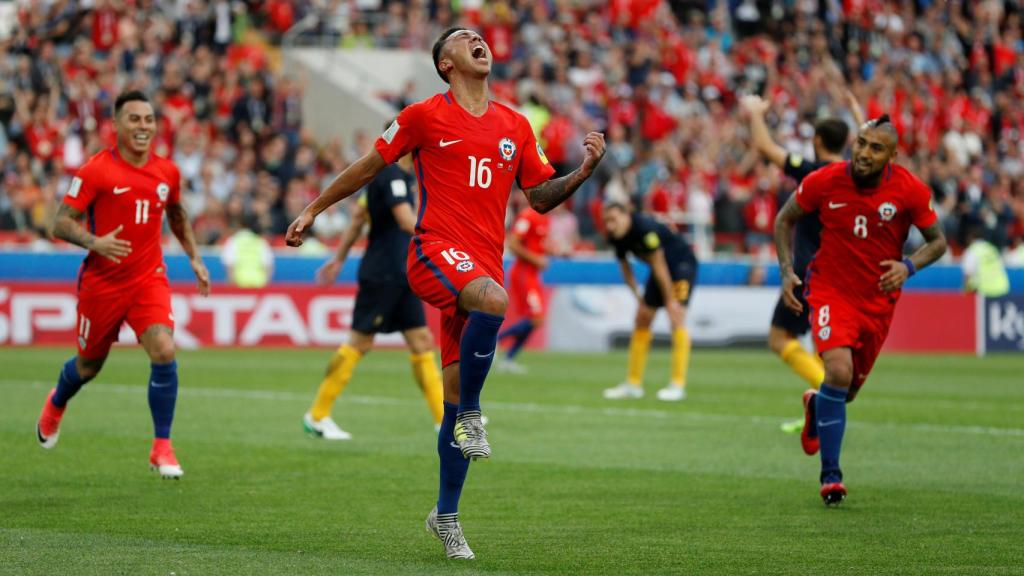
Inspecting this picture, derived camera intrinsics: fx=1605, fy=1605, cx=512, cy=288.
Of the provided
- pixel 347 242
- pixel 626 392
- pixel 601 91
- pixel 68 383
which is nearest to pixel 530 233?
pixel 626 392

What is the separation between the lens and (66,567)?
7230mm

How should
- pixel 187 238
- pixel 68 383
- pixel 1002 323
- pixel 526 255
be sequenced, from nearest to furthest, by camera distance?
pixel 68 383
pixel 187 238
pixel 526 255
pixel 1002 323

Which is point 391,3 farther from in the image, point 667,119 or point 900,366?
point 900,366

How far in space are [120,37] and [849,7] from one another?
18209 millimetres

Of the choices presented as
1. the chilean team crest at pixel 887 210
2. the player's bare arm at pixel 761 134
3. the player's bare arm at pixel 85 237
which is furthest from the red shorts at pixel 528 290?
the chilean team crest at pixel 887 210

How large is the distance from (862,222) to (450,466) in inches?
139

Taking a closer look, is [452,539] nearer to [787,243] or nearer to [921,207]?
[787,243]

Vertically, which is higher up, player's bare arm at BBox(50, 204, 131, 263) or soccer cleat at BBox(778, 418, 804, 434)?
player's bare arm at BBox(50, 204, 131, 263)

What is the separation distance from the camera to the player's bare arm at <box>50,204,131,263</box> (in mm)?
10031

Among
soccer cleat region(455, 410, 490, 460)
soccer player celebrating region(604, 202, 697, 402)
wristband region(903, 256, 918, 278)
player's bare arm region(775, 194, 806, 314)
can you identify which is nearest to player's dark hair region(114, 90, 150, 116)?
soccer cleat region(455, 410, 490, 460)

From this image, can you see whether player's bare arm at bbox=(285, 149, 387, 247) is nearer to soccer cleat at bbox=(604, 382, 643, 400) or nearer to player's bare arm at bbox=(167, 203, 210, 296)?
player's bare arm at bbox=(167, 203, 210, 296)

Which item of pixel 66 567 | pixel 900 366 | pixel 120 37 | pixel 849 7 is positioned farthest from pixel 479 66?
pixel 849 7

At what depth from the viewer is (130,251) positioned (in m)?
10.2

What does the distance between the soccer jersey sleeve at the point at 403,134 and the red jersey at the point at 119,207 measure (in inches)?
124
